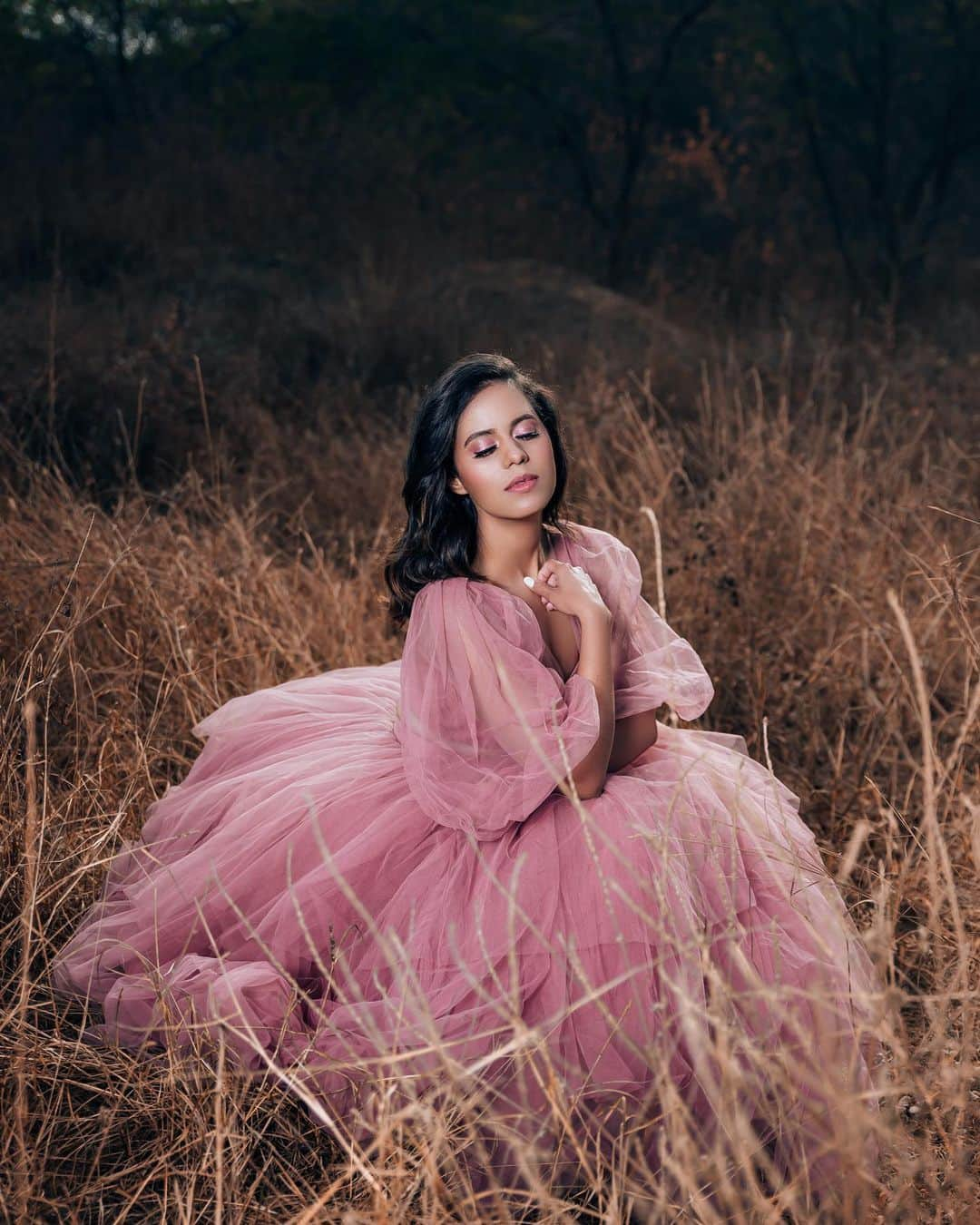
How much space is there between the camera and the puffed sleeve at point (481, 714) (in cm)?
180

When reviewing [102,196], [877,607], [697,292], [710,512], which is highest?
[102,196]

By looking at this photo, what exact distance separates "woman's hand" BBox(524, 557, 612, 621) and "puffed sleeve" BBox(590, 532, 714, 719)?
16 centimetres

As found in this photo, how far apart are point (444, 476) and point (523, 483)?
17 centimetres

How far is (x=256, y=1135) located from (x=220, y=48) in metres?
9.96

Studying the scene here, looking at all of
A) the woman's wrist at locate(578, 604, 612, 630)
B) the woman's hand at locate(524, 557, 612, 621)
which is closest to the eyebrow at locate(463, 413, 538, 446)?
the woman's hand at locate(524, 557, 612, 621)

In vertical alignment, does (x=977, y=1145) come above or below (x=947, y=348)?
below

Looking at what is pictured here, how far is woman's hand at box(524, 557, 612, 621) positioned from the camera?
1905mm

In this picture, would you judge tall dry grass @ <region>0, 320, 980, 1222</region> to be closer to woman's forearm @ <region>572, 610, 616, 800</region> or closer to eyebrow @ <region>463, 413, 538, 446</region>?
woman's forearm @ <region>572, 610, 616, 800</region>

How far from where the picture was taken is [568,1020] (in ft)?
5.41

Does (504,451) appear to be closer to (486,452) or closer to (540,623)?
(486,452)

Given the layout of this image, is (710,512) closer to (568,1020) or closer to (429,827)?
(429,827)

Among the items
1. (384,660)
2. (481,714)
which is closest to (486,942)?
(481,714)

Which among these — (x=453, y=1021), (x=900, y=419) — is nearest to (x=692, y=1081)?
(x=453, y=1021)

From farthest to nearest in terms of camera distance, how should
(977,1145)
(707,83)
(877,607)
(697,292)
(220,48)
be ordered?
(707,83)
(220,48)
(697,292)
(877,607)
(977,1145)
